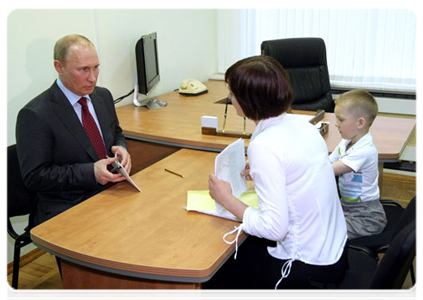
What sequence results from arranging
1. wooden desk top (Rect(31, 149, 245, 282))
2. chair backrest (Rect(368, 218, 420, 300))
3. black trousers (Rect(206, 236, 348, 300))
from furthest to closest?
1. black trousers (Rect(206, 236, 348, 300))
2. wooden desk top (Rect(31, 149, 245, 282))
3. chair backrest (Rect(368, 218, 420, 300))

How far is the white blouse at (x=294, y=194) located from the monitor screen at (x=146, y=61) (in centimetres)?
176

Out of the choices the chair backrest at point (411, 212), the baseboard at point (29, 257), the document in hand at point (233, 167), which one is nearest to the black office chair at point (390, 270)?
the chair backrest at point (411, 212)

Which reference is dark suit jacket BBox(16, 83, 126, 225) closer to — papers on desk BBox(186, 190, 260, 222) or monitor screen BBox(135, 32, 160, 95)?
papers on desk BBox(186, 190, 260, 222)

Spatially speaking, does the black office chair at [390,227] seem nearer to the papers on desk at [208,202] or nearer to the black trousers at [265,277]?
the black trousers at [265,277]

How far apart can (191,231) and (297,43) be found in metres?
2.45

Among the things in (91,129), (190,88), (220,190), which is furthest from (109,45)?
(220,190)

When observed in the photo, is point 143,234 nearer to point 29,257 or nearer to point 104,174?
point 104,174

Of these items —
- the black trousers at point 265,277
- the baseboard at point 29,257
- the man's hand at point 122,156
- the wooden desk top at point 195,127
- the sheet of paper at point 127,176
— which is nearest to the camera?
the black trousers at point 265,277

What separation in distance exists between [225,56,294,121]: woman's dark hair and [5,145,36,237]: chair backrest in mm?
1199

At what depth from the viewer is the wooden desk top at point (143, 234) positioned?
141cm

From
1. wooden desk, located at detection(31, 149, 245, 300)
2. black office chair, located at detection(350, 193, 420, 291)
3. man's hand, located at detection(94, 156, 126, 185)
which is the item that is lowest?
black office chair, located at detection(350, 193, 420, 291)

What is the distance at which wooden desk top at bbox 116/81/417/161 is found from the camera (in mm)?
2459

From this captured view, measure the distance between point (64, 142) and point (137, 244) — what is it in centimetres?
80

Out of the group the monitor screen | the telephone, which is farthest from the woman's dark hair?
the telephone
